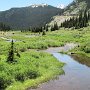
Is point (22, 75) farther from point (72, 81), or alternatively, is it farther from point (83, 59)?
point (83, 59)

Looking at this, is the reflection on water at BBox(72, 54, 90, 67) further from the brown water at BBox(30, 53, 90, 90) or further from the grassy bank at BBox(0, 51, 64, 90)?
the grassy bank at BBox(0, 51, 64, 90)

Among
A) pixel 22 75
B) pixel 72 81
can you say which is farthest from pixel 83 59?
pixel 22 75

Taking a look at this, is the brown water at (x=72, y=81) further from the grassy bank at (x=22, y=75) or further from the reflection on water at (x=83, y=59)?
the reflection on water at (x=83, y=59)

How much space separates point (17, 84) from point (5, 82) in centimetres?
196

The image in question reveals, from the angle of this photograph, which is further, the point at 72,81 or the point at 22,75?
the point at 72,81

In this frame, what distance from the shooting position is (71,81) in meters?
44.9

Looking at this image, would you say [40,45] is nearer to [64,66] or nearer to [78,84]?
[64,66]

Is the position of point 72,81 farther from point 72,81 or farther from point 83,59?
point 83,59

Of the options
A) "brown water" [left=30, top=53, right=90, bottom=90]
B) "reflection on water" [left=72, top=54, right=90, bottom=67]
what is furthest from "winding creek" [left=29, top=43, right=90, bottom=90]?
"reflection on water" [left=72, top=54, right=90, bottom=67]

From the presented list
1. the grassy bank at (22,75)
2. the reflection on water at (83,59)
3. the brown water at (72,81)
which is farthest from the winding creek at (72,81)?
the reflection on water at (83,59)

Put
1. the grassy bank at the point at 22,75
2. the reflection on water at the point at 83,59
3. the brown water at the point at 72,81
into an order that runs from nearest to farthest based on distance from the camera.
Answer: the grassy bank at the point at 22,75, the brown water at the point at 72,81, the reflection on water at the point at 83,59

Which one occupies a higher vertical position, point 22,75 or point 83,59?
point 22,75

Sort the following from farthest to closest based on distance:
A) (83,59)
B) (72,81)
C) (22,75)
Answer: (83,59) → (72,81) → (22,75)

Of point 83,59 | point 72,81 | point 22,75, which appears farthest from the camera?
point 83,59
